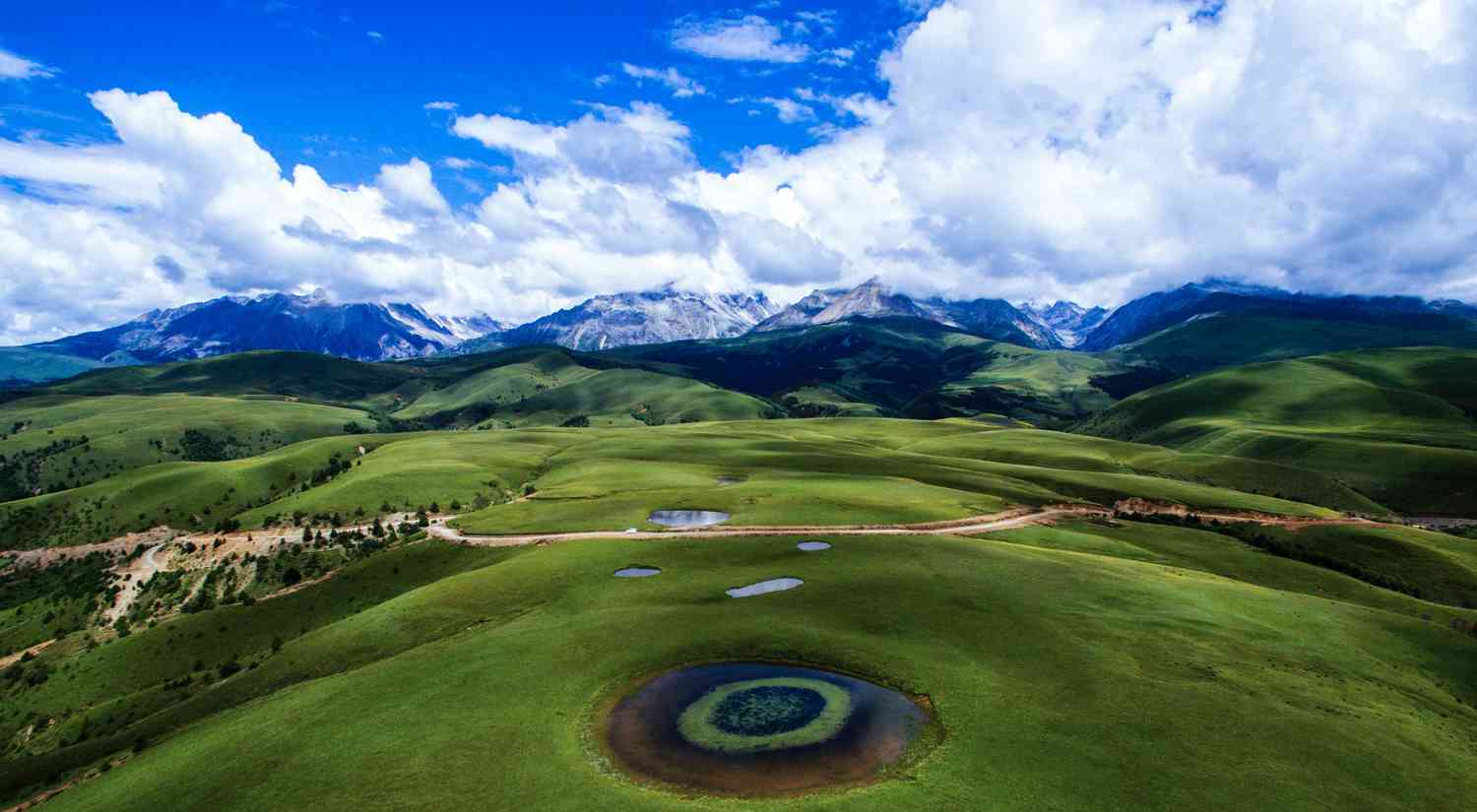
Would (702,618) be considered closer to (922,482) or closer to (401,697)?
(401,697)

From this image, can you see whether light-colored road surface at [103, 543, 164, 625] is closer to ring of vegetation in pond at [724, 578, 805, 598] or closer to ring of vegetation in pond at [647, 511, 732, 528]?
ring of vegetation in pond at [647, 511, 732, 528]

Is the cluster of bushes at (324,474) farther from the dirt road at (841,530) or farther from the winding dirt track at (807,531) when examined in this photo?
the winding dirt track at (807,531)

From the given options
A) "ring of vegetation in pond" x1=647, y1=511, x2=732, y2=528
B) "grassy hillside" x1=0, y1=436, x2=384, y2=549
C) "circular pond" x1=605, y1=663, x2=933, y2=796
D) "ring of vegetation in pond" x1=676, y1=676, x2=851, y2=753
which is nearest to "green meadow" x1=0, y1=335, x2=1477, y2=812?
"circular pond" x1=605, y1=663, x2=933, y2=796

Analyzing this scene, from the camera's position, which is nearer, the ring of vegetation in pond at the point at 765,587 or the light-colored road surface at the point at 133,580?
the ring of vegetation in pond at the point at 765,587

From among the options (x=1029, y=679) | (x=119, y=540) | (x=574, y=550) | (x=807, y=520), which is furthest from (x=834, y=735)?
(x=119, y=540)

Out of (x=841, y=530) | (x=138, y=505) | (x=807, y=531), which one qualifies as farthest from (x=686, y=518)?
(x=138, y=505)

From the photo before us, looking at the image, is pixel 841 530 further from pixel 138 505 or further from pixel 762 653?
pixel 138 505

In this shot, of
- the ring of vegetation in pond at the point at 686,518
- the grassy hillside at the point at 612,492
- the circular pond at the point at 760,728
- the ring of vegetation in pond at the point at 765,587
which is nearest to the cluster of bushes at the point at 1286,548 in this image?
the grassy hillside at the point at 612,492
